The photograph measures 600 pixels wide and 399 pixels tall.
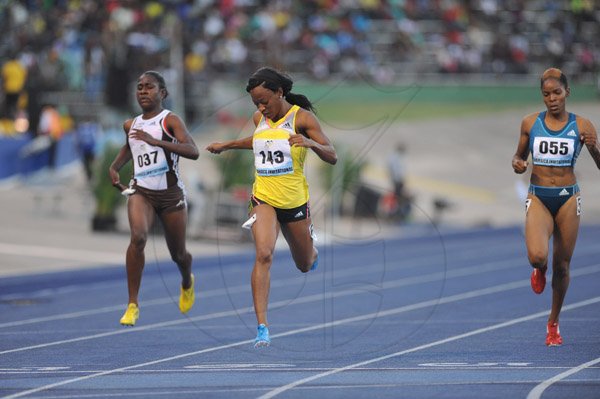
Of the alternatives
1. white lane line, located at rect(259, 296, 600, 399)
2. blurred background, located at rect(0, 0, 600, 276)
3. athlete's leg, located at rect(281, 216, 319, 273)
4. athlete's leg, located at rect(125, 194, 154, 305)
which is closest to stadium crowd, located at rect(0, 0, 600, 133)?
blurred background, located at rect(0, 0, 600, 276)

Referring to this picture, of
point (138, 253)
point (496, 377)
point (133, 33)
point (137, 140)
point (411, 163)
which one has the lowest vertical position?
point (496, 377)

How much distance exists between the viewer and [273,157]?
9.09m

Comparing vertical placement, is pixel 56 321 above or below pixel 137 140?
below

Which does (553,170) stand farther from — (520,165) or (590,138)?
(590,138)

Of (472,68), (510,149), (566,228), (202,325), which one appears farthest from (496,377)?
(472,68)

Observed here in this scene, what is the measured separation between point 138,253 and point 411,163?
75.6 ft

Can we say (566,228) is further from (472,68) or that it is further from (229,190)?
(472,68)

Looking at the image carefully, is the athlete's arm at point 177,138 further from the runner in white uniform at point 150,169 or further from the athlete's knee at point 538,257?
the athlete's knee at point 538,257

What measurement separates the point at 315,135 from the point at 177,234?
217 centimetres

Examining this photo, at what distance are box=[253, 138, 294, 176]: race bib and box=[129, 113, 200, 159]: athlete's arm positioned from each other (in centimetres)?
112

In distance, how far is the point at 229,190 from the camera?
883 inches

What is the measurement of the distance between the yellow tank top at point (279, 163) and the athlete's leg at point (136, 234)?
1377mm

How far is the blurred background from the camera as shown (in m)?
24.1

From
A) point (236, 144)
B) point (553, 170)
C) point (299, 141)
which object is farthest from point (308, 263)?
point (553, 170)
